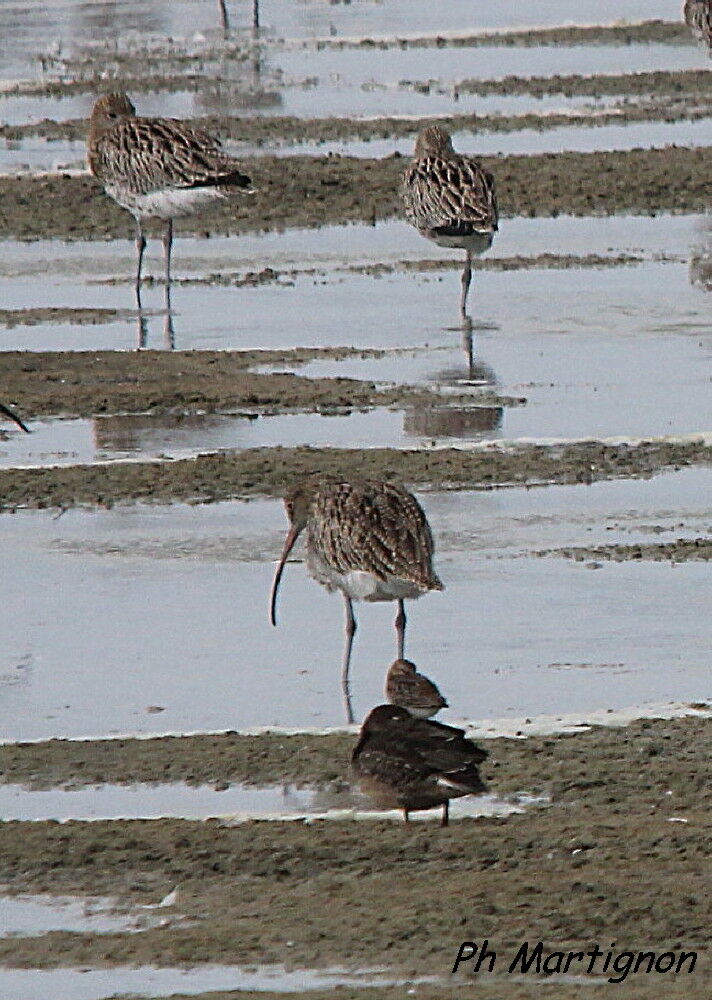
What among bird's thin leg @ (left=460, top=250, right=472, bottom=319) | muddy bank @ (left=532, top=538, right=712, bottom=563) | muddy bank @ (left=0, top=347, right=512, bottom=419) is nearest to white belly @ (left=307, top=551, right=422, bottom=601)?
muddy bank @ (left=532, top=538, right=712, bottom=563)

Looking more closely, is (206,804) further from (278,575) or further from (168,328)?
(168,328)

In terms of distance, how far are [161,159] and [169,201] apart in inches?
12.7

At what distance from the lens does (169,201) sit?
20.8 m

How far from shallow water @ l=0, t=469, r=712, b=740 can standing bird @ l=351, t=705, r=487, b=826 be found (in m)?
1.32

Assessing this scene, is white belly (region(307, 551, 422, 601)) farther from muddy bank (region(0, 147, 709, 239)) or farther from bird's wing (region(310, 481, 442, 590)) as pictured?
muddy bank (region(0, 147, 709, 239))

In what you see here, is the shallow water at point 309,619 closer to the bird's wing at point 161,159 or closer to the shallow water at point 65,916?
the shallow water at point 65,916

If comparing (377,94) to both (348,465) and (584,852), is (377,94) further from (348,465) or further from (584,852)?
(584,852)

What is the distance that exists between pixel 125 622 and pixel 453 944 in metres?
4.27

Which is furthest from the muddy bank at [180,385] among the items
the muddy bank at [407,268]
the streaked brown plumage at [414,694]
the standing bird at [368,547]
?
the streaked brown plumage at [414,694]

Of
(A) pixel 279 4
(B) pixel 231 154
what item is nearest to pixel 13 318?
(B) pixel 231 154

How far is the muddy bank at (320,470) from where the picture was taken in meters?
13.8

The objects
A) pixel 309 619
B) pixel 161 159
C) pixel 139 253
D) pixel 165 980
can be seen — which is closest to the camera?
pixel 165 980

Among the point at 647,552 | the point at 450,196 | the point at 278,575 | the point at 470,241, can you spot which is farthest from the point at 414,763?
the point at 450,196

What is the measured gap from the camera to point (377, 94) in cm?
3111
